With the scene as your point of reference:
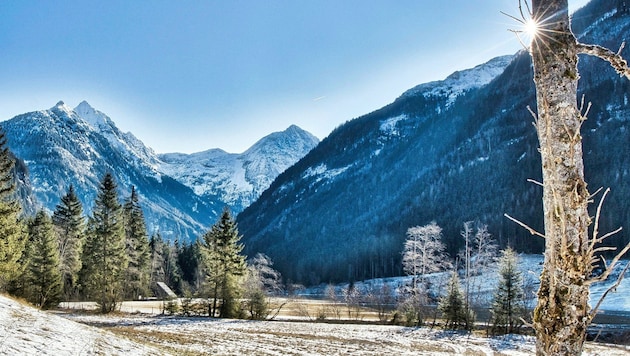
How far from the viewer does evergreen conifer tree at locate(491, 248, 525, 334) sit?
110ft

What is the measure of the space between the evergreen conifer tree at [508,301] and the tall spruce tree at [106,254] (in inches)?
1375

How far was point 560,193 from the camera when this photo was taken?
128 inches

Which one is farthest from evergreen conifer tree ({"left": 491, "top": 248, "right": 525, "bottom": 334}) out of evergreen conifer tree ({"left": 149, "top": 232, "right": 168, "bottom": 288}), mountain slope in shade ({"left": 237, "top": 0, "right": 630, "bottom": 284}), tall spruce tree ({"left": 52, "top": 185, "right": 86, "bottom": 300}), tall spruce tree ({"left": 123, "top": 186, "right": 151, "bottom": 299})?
mountain slope in shade ({"left": 237, "top": 0, "right": 630, "bottom": 284})

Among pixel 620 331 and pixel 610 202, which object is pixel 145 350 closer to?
pixel 620 331

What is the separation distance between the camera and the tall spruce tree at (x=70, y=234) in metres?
49.8

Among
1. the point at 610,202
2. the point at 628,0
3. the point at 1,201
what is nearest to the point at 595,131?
the point at 610,202

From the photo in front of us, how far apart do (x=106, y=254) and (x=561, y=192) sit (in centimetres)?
4428

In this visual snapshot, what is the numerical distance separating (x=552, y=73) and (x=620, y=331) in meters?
38.3

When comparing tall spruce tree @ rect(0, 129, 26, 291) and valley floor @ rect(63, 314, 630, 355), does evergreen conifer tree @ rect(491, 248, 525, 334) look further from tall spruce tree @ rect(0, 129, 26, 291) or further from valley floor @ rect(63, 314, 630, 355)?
tall spruce tree @ rect(0, 129, 26, 291)

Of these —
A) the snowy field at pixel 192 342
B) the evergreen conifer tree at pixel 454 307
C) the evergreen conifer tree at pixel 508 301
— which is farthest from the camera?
the evergreen conifer tree at pixel 454 307

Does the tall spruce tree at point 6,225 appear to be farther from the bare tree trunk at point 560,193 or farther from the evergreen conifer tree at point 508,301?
the evergreen conifer tree at point 508,301

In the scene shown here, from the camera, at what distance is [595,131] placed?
138m

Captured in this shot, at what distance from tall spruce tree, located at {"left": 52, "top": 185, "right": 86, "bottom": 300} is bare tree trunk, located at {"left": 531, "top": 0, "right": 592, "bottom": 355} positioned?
55920 mm

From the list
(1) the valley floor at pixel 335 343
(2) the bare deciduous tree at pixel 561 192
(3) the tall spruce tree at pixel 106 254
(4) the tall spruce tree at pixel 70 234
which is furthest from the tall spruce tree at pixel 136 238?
(2) the bare deciduous tree at pixel 561 192
